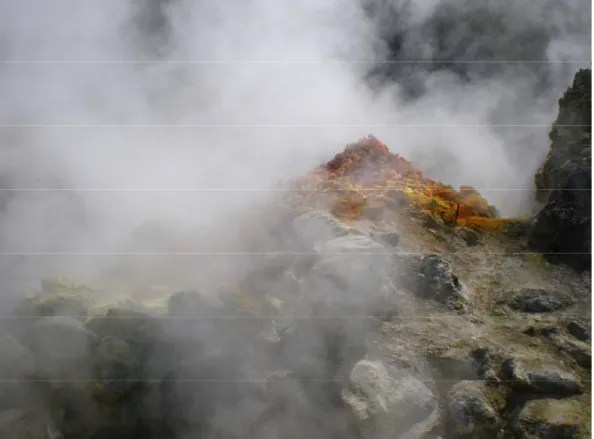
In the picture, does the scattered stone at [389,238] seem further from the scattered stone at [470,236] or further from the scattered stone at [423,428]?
the scattered stone at [423,428]

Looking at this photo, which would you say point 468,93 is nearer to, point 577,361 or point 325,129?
point 325,129

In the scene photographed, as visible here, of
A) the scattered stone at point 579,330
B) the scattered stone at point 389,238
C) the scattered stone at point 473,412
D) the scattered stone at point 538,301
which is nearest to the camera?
the scattered stone at point 473,412

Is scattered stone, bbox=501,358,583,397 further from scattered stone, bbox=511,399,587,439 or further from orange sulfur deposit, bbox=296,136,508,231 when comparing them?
orange sulfur deposit, bbox=296,136,508,231

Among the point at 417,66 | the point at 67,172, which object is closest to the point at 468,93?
the point at 417,66

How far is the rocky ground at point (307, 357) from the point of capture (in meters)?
2.58

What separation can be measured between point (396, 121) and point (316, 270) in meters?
1.38

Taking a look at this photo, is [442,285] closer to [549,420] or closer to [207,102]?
[549,420]

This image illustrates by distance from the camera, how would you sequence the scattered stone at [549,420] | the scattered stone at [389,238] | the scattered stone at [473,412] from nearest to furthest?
the scattered stone at [549,420] → the scattered stone at [473,412] → the scattered stone at [389,238]

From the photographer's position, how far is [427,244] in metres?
3.20

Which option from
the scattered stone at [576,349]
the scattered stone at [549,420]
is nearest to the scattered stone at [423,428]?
the scattered stone at [549,420]

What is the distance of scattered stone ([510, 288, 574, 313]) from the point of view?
9.22ft

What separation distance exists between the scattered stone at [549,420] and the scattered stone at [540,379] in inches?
2.0

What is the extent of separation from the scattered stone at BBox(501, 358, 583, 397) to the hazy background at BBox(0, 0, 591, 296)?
1097 millimetres

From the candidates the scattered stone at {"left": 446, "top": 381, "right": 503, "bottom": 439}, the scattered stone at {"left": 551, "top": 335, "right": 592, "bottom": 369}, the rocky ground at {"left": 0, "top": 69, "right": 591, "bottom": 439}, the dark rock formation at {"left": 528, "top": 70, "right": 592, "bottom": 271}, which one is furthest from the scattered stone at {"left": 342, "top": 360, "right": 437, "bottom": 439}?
the dark rock formation at {"left": 528, "top": 70, "right": 592, "bottom": 271}
